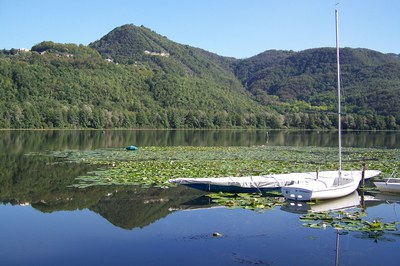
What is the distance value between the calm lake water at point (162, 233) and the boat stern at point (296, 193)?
89cm

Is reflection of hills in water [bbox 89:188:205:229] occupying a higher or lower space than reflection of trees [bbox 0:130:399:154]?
lower

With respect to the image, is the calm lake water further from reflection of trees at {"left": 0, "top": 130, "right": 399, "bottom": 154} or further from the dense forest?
the dense forest

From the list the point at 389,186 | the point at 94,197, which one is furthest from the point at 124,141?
the point at 389,186

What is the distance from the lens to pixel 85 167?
108 ft

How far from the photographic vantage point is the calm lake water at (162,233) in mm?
13227

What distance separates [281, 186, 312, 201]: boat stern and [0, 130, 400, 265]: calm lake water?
2.91ft

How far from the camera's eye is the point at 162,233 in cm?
1575

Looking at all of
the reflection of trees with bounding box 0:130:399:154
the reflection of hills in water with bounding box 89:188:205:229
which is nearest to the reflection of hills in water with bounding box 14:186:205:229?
the reflection of hills in water with bounding box 89:188:205:229

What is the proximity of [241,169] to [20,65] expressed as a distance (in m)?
138

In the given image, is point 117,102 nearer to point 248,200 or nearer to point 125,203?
point 125,203

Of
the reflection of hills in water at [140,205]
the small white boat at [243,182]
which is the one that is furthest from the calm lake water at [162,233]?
the small white boat at [243,182]

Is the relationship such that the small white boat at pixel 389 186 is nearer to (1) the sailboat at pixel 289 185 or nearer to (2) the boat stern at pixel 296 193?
(1) the sailboat at pixel 289 185

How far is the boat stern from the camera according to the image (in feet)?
67.0

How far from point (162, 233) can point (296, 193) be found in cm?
754
